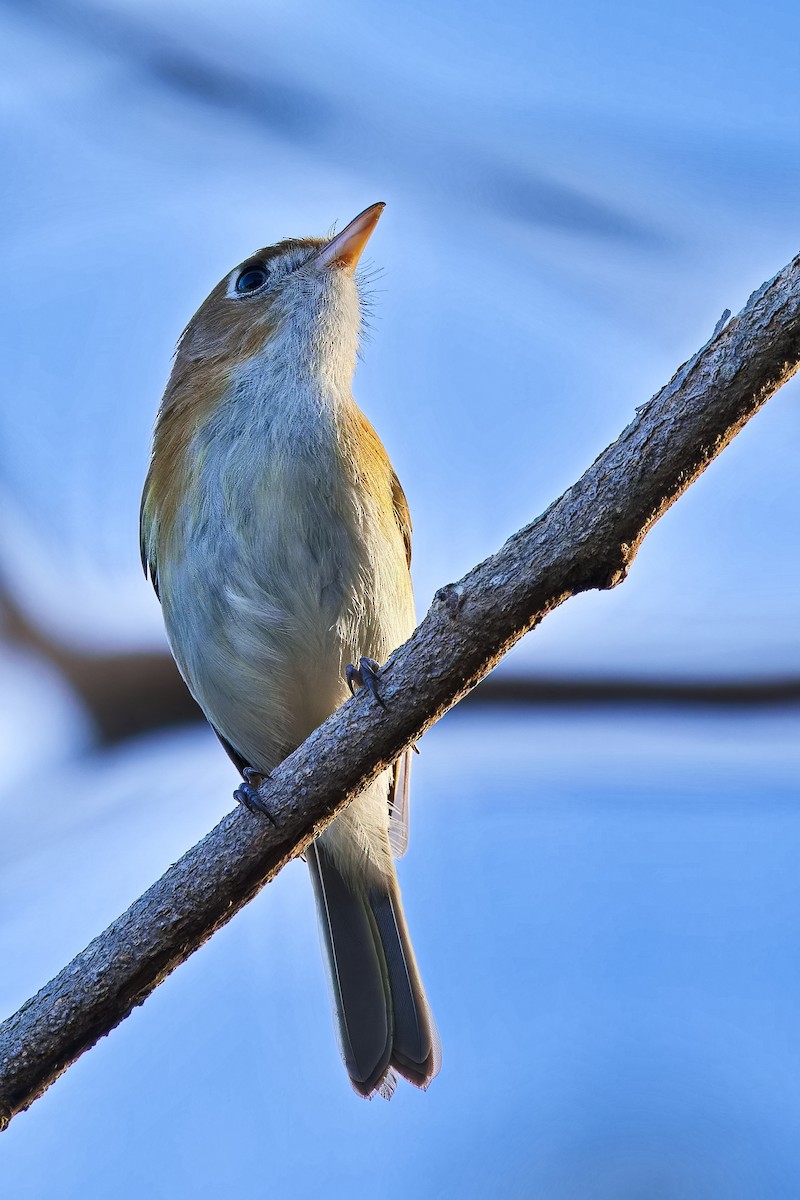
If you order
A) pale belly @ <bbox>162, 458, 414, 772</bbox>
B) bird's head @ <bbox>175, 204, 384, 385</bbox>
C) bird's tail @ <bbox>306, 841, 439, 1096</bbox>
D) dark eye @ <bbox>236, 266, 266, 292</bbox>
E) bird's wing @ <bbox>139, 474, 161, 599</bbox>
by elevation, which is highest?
dark eye @ <bbox>236, 266, 266, 292</bbox>

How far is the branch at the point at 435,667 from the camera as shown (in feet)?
6.09

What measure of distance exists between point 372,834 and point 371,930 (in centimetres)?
28

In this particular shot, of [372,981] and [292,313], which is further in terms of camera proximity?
[292,313]

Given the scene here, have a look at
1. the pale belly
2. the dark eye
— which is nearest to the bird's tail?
Answer: the pale belly

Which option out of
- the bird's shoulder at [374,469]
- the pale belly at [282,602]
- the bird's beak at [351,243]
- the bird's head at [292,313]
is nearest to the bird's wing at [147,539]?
the pale belly at [282,602]

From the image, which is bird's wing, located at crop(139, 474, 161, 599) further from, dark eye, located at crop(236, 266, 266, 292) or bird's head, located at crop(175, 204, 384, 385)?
dark eye, located at crop(236, 266, 266, 292)

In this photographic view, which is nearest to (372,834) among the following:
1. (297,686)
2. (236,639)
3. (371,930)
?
(371,930)

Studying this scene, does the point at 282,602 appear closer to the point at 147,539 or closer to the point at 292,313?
the point at 147,539

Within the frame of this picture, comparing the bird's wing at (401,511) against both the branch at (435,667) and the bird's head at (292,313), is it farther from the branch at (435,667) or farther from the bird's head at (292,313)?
the branch at (435,667)

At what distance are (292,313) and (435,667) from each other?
171 cm

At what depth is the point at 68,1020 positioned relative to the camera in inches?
77.4

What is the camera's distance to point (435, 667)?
6.57ft

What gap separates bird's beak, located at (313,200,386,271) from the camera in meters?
3.32

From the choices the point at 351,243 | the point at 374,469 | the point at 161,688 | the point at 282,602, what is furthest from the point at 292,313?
the point at 161,688
